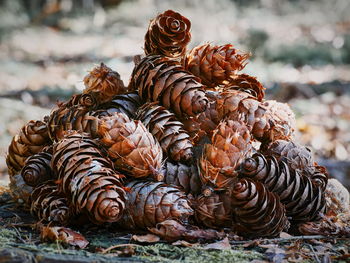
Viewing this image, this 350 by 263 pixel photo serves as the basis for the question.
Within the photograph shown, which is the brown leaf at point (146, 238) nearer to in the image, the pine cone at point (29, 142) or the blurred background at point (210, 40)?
the pine cone at point (29, 142)

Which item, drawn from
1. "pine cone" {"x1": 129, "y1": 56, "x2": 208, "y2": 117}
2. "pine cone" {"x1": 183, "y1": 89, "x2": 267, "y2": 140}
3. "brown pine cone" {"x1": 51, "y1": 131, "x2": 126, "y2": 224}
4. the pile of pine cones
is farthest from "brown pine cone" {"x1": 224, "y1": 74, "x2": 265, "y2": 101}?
"brown pine cone" {"x1": 51, "y1": 131, "x2": 126, "y2": 224}

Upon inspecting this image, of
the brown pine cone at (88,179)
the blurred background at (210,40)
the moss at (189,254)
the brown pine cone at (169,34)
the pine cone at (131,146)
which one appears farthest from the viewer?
the blurred background at (210,40)

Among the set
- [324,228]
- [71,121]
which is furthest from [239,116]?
[71,121]

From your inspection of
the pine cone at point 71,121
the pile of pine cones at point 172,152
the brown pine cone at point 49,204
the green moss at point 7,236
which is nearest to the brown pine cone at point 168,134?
the pile of pine cones at point 172,152

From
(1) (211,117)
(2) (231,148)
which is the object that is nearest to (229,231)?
(2) (231,148)

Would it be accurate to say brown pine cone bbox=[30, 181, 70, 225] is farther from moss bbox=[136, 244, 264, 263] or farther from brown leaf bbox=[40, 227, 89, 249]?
moss bbox=[136, 244, 264, 263]

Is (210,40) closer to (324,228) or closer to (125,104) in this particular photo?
(125,104)
